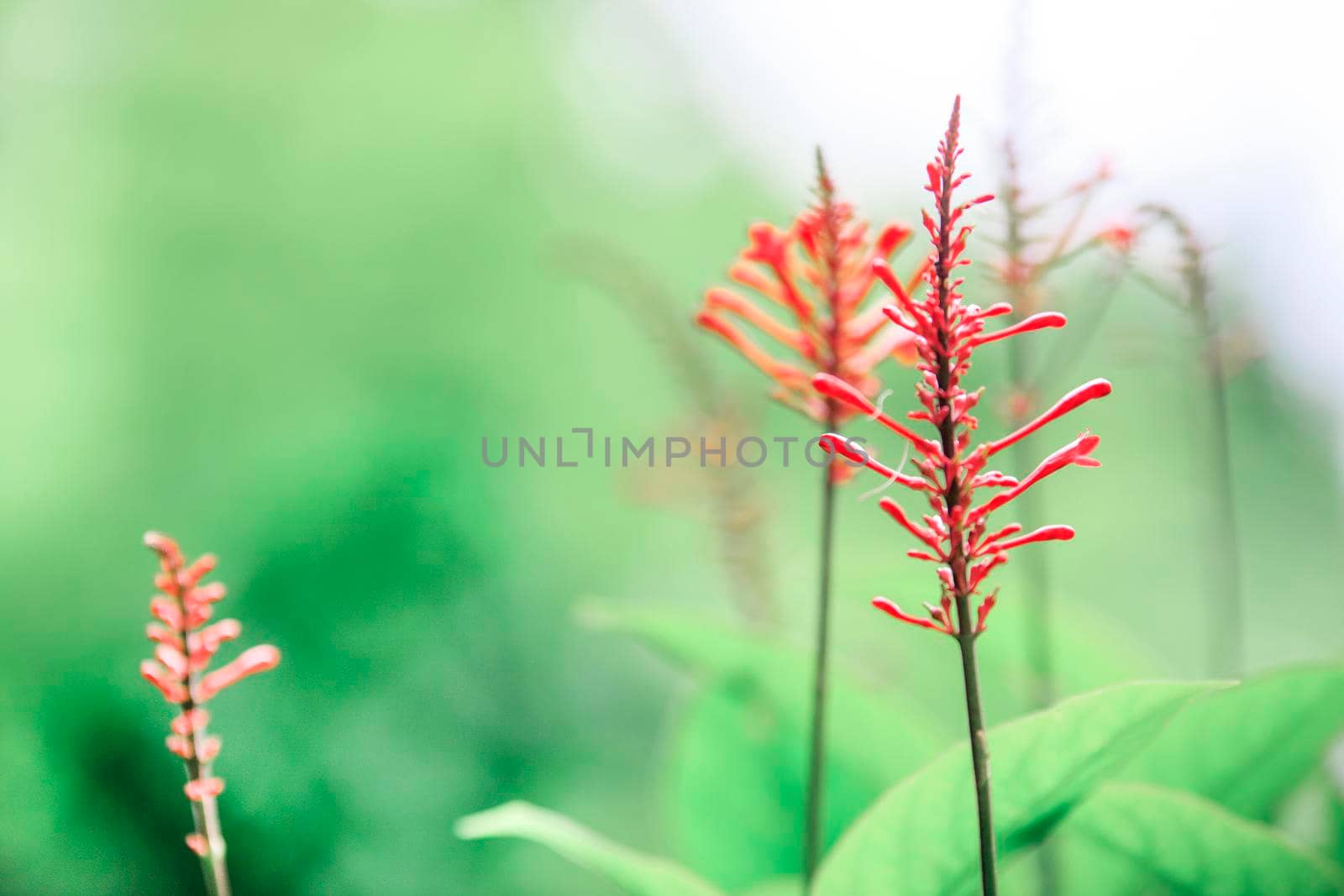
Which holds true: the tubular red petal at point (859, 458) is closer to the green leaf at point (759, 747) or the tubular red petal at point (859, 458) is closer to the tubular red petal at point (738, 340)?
the tubular red petal at point (738, 340)

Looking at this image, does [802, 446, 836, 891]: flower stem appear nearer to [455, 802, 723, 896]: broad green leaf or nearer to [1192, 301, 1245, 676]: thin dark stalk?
[455, 802, 723, 896]: broad green leaf

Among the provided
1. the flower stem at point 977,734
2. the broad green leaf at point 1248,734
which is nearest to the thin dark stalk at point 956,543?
the flower stem at point 977,734

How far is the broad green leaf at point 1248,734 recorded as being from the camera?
15.5 inches

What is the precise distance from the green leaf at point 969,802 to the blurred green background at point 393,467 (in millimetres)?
213

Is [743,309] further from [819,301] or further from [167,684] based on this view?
[167,684]

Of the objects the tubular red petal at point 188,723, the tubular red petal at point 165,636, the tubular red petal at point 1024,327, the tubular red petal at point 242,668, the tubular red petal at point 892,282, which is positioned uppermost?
the tubular red petal at point 892,282

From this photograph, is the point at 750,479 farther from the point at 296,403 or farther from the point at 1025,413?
the point at 296,403

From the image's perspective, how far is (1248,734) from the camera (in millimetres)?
400

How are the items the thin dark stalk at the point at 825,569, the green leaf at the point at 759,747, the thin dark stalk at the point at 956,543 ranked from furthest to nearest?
the green leaf at the point at 759,747, the thin dark stalk at the point at 825,569, the thin dark stalk at the point at 956,543

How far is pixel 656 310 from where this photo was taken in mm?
455

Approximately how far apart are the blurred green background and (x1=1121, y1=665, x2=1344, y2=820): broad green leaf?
9 cm

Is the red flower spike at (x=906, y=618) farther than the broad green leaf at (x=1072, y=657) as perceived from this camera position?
No

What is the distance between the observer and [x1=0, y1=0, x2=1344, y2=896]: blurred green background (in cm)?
86

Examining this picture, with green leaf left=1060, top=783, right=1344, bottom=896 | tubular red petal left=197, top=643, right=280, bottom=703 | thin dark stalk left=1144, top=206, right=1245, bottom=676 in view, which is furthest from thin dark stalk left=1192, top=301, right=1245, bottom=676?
tubular red petal left=197, top=643, right=280, bottom=703
